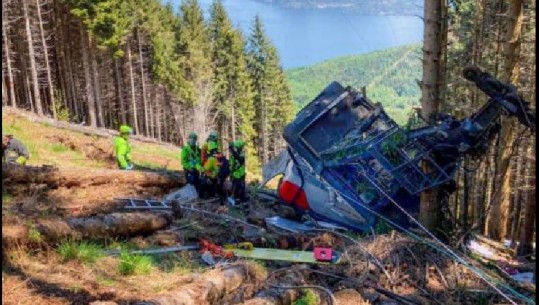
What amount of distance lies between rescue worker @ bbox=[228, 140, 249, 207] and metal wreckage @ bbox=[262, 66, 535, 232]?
0.93 metres

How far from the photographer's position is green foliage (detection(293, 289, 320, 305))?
248 inches

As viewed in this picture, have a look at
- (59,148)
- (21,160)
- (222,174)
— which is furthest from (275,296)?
(59,148)

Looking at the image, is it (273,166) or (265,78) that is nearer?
(273,166)

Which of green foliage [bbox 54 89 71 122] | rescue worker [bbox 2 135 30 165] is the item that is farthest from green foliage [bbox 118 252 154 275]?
green foliage [bbox 54 89 71 122]

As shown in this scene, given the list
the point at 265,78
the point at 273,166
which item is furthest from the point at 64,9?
the point at 273,166

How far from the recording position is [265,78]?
56.1 m

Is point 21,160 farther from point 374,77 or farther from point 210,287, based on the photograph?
point 374,77

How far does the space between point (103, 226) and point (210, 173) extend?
467 cm

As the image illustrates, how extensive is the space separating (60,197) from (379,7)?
189 metres

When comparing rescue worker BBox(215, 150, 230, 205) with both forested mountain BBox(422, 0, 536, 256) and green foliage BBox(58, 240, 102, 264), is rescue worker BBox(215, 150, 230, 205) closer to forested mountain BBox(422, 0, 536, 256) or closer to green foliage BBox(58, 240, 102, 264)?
forested mountain BBox(422, 0, 536, 256)

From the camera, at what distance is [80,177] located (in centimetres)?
1141

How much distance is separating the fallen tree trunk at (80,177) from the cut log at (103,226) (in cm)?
308

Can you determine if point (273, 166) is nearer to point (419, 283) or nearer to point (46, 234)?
point (419, 283)

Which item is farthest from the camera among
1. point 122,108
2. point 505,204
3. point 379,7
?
point 379,7
